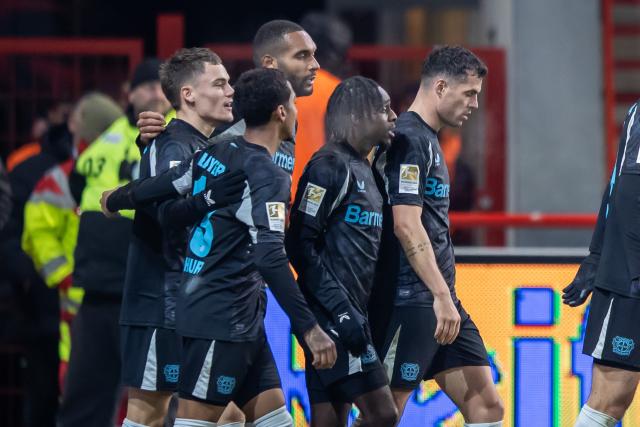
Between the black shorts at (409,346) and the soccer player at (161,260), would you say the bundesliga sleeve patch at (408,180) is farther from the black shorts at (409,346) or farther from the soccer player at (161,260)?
the soccer player at (161,260)

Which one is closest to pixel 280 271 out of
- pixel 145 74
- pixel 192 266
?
pixel 192 266

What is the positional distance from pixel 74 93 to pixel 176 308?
12.6 ft

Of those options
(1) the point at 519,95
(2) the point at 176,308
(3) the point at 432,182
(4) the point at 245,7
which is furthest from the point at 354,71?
(4) the point at 245,7

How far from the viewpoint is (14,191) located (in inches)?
367

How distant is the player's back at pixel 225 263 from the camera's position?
5805 millimetres

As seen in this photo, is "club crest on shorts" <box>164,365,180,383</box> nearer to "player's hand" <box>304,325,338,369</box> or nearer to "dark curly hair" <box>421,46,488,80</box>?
"player's hand" <box>304,325,338,369</box>

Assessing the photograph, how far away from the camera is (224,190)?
580 centimetres

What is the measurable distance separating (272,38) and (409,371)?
1.78m

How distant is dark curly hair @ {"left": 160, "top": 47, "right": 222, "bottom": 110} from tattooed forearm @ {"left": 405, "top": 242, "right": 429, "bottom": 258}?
4.13ft

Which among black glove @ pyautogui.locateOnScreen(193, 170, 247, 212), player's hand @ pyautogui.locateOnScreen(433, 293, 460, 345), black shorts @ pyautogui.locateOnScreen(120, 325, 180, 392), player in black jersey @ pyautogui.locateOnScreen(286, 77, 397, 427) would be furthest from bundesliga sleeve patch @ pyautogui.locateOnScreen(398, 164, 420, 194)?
black shorts @ pyautogui.locateOnScreen(120, 325, 180, 392)

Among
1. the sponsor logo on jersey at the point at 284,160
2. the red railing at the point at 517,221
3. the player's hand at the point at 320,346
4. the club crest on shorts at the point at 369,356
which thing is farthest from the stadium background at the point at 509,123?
the player's hand at the point at 320,346

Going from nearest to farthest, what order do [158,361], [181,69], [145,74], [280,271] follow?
[280,271], [158,361], [181,69], [145,74]

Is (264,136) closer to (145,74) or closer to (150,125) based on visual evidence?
(150,125)

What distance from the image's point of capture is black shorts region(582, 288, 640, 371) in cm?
639
